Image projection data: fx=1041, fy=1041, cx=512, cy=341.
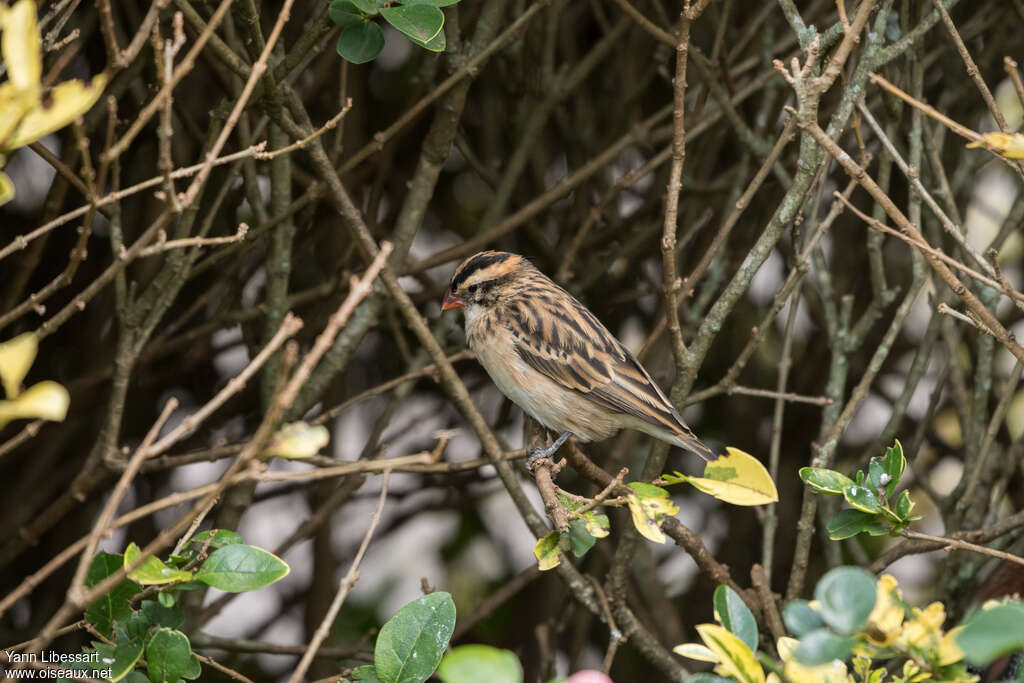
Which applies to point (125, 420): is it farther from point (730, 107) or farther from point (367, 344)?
point (730, 107)

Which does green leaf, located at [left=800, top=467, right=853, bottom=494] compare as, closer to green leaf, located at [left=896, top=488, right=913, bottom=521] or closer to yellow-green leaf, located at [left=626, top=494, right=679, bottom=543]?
green leaf, located at [left=896, top=488, right=913, bottom=521]

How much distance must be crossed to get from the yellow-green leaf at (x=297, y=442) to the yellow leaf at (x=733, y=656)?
2.45 feet

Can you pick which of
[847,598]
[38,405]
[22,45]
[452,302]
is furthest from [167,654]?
[452,302]

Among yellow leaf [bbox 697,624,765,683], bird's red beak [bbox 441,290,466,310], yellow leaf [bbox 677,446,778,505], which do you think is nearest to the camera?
yellow leaf [bbox 697,624,765,683]

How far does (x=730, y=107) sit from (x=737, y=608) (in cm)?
249

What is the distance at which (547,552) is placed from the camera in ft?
8.34

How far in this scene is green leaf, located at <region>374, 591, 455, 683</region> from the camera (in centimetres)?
215

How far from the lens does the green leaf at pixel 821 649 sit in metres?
1.58

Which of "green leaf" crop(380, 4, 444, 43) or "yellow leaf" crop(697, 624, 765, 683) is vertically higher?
"green leaf" crop(380, 4, 444, 43)

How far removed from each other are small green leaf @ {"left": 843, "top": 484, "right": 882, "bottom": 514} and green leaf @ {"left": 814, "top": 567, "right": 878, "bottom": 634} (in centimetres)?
80

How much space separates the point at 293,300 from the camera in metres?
4.26

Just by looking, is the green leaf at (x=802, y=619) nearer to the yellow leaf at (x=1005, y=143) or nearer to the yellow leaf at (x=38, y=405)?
the yellow leaf at (x=1005, y=143)

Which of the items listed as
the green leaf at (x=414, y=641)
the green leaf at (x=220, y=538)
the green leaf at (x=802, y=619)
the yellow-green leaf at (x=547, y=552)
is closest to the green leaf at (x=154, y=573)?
the green leaf at (x=220, y=538)

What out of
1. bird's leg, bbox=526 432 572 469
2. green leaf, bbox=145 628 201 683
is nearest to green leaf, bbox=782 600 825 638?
green leaf, bbox=145 628 201 683
